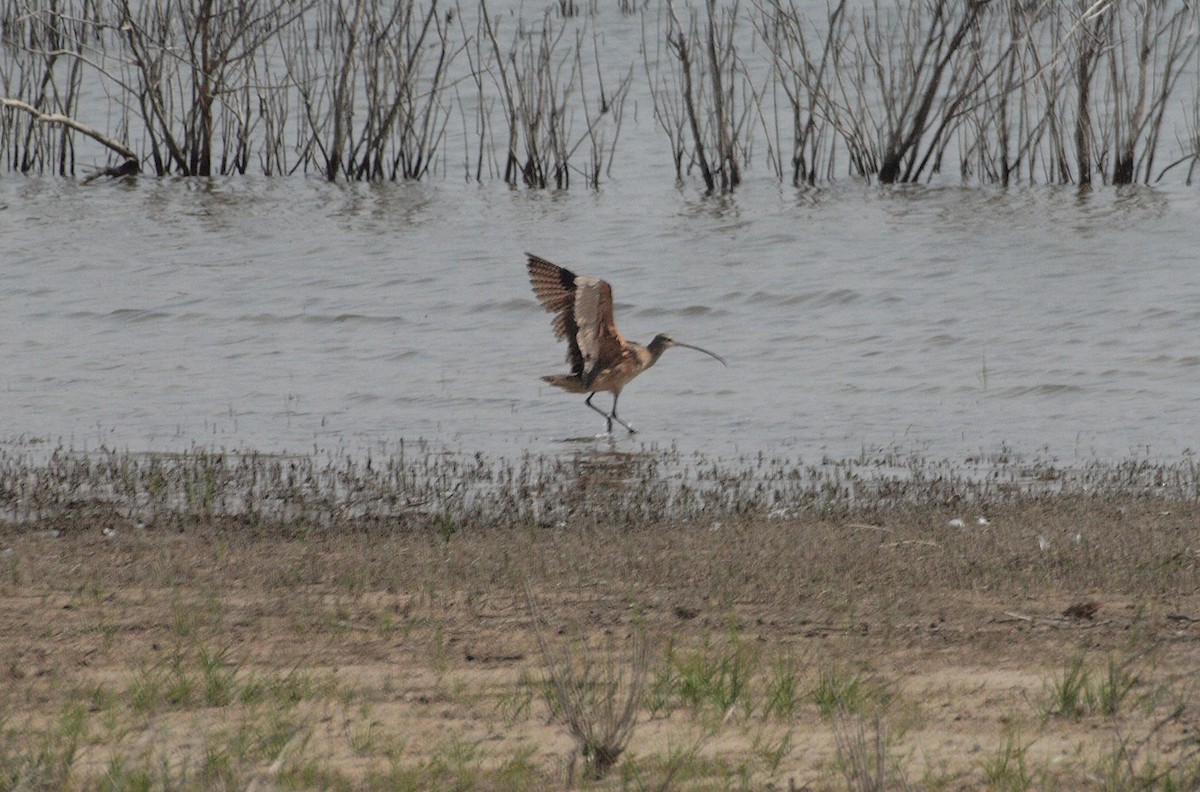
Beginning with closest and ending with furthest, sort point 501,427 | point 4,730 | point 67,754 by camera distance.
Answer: point 67,754 → point 4,730 → point 501,427

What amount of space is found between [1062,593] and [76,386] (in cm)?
683

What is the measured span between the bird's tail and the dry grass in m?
1.82

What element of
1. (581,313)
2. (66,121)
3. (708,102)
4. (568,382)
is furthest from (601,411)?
(66,121)

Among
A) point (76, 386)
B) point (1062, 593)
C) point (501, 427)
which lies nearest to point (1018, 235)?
point (501, 427)

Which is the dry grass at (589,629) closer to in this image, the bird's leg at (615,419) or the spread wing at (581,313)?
the spread wing at (581,313)

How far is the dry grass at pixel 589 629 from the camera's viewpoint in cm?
340

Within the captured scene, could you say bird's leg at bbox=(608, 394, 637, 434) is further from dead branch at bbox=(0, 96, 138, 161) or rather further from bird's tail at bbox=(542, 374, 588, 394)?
dead branch at bbox=(0, 96, 138, 161)

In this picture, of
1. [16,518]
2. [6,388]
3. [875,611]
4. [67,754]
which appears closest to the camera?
[67,754]

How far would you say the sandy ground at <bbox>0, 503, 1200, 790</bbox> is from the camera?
3.37 m

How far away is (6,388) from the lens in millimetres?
9766

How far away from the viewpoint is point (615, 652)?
4352 mm

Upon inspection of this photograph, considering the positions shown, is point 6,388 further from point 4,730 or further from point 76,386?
point 4,730

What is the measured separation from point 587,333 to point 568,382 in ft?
1.66

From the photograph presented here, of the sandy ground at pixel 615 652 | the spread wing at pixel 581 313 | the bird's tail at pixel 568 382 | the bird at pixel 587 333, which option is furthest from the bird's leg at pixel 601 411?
the sandy ground at pixel 615 652
